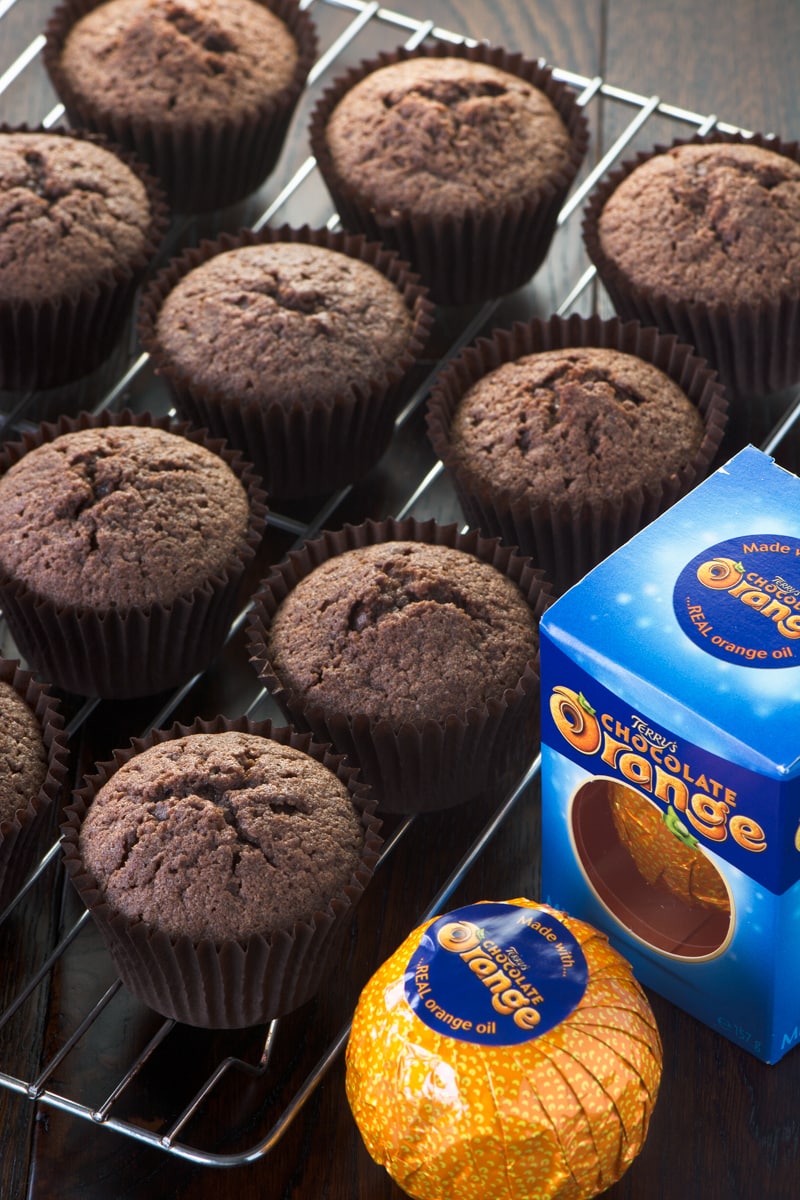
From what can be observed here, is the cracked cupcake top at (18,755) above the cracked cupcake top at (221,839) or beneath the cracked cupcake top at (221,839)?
beneath

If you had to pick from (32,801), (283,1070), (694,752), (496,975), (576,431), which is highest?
(694,752)

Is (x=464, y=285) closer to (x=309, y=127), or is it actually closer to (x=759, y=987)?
(x=309, y=127)

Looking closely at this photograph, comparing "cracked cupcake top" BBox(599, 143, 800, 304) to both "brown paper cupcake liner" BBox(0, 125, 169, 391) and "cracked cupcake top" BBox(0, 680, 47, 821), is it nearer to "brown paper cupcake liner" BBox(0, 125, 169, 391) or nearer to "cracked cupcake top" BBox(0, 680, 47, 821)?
"brown paper cupcake liner" BBox(0, 125, 169, 391)

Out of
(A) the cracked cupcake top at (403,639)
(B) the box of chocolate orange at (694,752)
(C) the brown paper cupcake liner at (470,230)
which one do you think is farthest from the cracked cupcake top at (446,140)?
(B) the box of chocolate orange at (694,752)

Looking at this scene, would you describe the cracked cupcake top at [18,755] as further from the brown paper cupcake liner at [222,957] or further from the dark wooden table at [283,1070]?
the dark wooden table at [283,1070]

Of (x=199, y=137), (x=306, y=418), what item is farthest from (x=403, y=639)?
(x=199, y=137)

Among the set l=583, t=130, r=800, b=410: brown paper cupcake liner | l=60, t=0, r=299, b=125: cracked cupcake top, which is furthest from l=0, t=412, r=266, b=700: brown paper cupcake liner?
l=60, t=0, r=299, b=125: cracked cupcake top

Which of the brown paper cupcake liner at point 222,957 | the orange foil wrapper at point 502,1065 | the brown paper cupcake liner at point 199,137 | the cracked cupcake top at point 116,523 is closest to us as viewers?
the orange foil wrapper at point 502,1065

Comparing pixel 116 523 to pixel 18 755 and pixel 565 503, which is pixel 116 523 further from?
pixel 565 503

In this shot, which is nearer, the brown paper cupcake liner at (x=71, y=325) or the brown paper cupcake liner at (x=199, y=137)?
the brown paper cupcake liner at (x=71, y=325)
